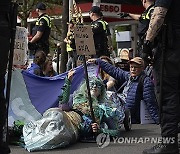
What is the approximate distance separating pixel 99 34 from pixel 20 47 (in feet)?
10.7

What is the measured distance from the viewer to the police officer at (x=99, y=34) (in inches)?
321

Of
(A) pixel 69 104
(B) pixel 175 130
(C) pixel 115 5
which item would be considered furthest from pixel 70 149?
(C) pixel 115 5

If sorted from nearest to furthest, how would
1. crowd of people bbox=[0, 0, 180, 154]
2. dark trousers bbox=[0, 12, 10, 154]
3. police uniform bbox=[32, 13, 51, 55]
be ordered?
1. dark trousers bbox=[0, 12, 10, 154]
2. crowd of people bbox=[0, 0, 180, 154]
3. police uniform bbox=[32, 13, 51, 55]

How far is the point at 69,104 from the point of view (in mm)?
5398

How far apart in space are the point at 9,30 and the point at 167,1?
1.51m

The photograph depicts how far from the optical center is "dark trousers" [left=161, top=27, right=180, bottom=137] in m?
4.11

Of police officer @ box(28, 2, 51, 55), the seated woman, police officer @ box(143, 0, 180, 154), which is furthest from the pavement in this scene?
police officer @ box(28, 2, 51, 55)

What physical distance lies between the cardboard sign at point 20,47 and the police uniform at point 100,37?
3063mm

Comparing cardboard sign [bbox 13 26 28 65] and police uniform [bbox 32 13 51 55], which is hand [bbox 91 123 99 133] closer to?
cardboard sign [bbox 13 26 28 65]

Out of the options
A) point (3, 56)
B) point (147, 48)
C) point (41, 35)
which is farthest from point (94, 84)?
point (41, 35)

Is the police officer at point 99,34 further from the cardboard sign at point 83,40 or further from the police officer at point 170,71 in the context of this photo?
the police officer at point 170,71

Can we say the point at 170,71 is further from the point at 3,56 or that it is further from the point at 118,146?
the point at 3,56

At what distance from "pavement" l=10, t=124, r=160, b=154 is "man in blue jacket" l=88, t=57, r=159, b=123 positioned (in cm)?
70

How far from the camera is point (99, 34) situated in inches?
324
